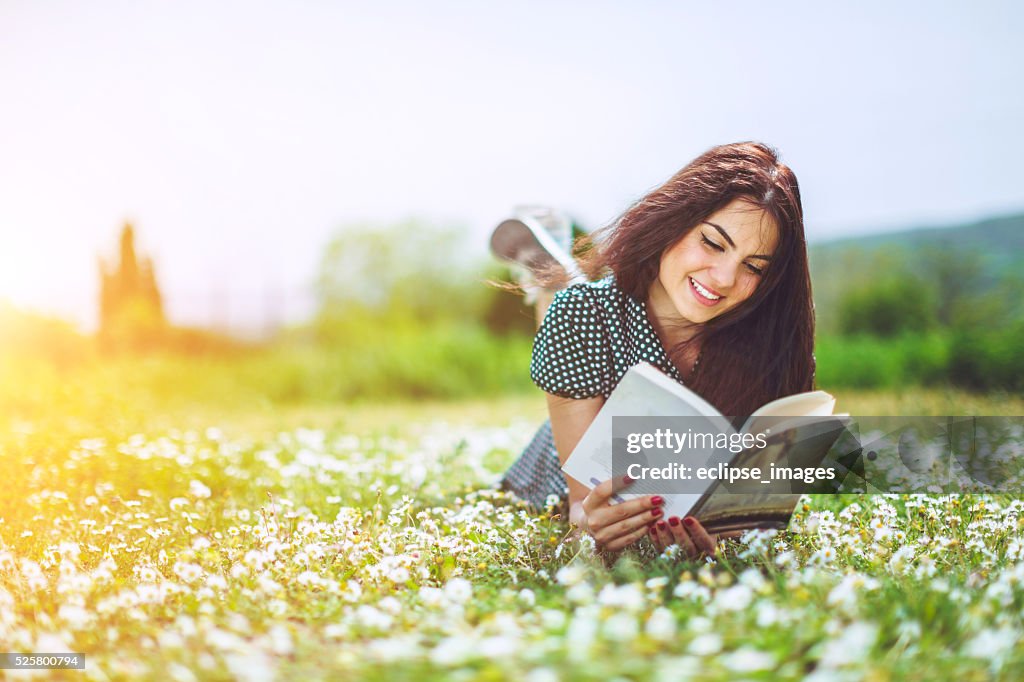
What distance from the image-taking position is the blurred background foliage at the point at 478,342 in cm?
845

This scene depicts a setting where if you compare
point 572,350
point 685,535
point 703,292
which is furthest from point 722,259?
point 685,535

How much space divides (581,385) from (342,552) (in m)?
0.95

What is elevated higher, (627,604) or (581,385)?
(581,385)

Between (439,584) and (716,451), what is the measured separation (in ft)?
2.86

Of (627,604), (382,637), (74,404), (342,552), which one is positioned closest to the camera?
(627,604)

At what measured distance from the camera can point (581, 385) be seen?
2900mm

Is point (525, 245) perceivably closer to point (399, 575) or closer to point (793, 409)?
point (793, 409)

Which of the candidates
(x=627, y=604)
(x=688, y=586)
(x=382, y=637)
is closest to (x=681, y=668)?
(x=627, y=604)

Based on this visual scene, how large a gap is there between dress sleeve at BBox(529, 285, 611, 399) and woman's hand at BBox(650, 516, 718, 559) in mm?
596

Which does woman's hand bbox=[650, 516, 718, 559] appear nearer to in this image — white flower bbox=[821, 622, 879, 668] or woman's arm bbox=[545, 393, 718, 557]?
woman's arm bbox=[545, 393, 718, 557]

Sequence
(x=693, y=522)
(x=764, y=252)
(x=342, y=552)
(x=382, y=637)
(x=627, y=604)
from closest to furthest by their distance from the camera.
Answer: (x=627, y=604) → (x=382, y=637) → (x=693, y=522) → (x=342, y=552) → (x=764, y=252)

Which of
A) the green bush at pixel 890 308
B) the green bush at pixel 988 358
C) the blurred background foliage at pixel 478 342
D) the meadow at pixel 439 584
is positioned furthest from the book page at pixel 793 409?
the green bush at pixel 890 308

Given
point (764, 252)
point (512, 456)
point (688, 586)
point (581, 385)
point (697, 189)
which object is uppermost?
point (697, 189)

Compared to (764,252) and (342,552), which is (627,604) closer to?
(342,552)
